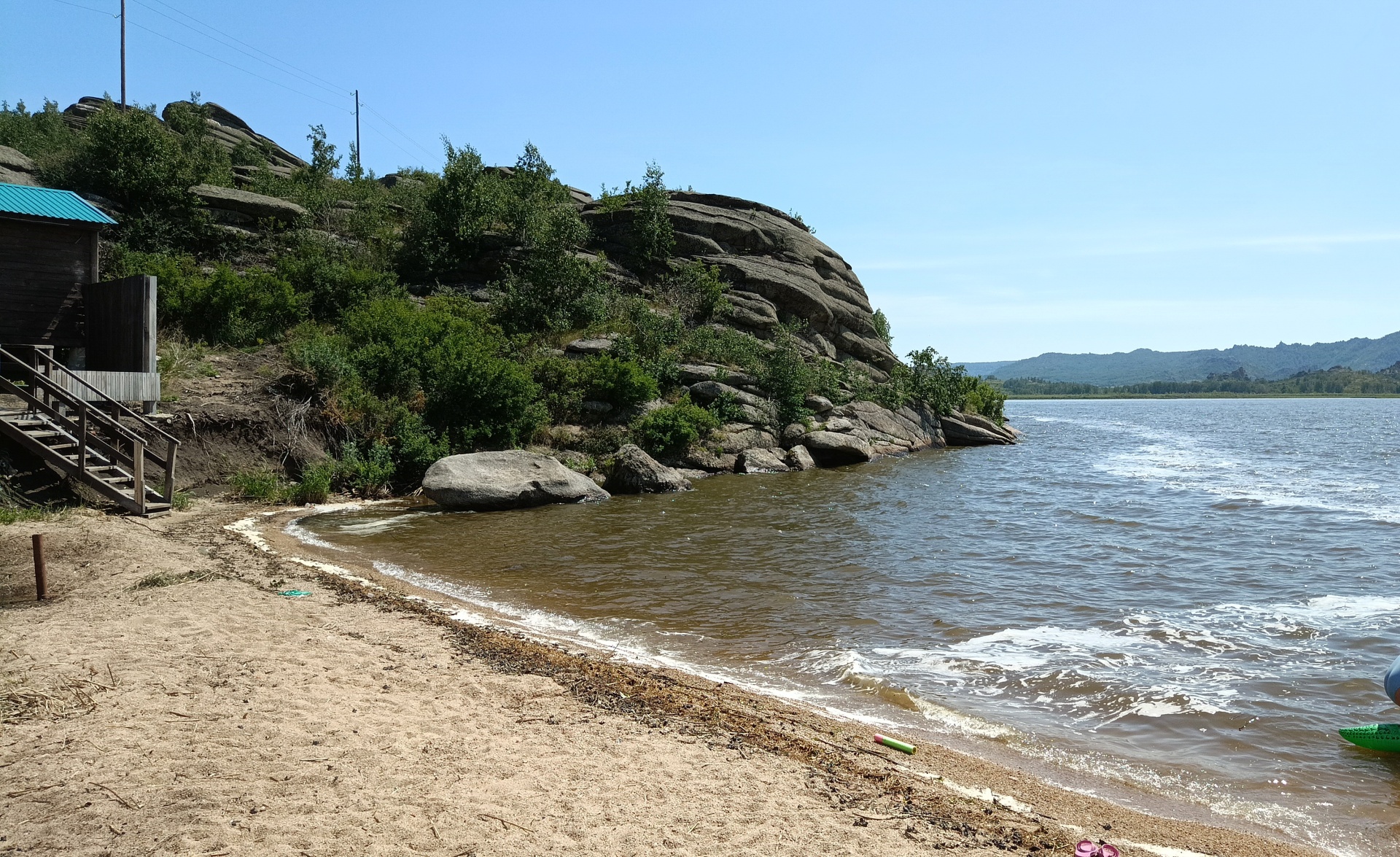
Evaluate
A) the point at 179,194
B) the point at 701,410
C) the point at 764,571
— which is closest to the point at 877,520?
the point at 764,571

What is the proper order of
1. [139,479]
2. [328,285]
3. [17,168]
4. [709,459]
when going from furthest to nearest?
[17,168]
[328,285]
[709,459]
[139,479]

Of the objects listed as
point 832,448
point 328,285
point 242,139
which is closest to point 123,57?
point 242,139

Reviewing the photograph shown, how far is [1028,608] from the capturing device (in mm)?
11789

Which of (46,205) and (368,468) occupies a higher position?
(46,205)

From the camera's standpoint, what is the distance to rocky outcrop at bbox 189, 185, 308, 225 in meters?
34.0

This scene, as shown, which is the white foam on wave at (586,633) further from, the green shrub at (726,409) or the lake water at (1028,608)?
the green shrub at (726,409)

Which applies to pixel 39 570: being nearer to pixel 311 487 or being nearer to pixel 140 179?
pixel 311 487

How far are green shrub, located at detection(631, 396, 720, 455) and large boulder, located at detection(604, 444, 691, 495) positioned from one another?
9.29 feet

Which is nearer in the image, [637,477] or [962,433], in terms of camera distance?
[637,477]

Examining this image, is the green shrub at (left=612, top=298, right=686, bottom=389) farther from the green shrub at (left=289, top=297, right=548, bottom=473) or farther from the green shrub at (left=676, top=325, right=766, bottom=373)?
the green shrub at (left=289, top=297, right=548, bottom=473)

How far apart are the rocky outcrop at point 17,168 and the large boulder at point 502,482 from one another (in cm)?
2407

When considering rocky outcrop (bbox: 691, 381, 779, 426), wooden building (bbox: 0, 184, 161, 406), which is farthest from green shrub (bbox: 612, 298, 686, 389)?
wooden building (bbox: 0, 184, 161, 406)

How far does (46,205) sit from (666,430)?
17.2 metres

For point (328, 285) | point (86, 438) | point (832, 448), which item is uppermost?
point (328, 285)
